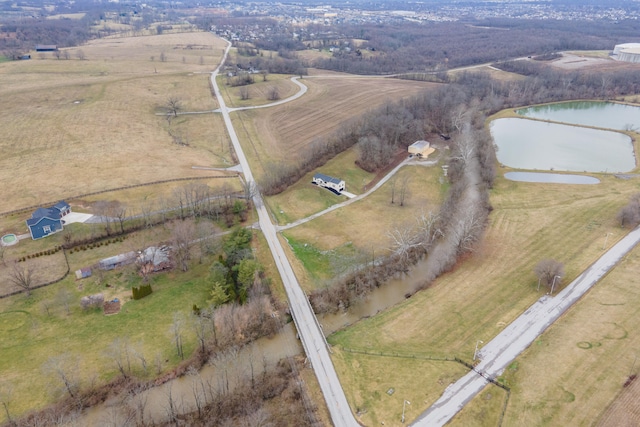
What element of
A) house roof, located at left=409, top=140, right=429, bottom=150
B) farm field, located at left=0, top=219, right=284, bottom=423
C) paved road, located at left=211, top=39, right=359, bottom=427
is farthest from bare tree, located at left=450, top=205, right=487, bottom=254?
house roof, located at left=409, top=140, right=429, bottom=150

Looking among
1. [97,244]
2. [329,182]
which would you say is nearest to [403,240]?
[329,182]

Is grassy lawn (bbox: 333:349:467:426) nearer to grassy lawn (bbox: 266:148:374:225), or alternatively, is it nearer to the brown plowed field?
grassy lawn (bbox: 266:148:374:225)

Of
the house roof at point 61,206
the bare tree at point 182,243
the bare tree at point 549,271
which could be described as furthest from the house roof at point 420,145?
the house roof at point 61,206

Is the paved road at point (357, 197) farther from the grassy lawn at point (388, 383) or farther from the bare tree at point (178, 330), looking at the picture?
the grassy lawn at point (388, 383)

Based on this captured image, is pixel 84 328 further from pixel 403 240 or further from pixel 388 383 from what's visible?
pixel 403 240

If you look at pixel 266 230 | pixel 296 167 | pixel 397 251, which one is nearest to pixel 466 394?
pixel 397 251

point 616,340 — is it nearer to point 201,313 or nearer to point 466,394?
point 466,394
